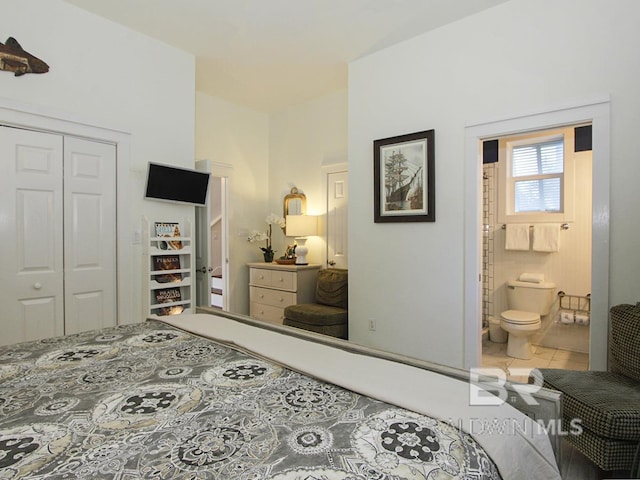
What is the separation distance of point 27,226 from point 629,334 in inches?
150

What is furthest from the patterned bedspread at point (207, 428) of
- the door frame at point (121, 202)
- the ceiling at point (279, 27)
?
the ceiling at point (279, 27)

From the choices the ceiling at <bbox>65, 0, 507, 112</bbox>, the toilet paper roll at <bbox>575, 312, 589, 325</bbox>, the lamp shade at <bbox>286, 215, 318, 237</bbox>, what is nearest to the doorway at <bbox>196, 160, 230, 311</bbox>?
the lamp shade at <bbox>286, 215, 318, 237</bbox>

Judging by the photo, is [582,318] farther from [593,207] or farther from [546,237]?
[593,207]

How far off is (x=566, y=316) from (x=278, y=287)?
3.14 meters

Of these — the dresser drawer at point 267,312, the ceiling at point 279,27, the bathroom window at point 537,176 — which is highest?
the ceiling at point 279,27

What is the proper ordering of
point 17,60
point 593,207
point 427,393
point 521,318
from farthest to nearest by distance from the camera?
point 521,318, point 17,60, point 593,207, point 427,393

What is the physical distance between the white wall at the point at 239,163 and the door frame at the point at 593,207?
2.97m

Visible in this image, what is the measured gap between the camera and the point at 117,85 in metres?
3.03

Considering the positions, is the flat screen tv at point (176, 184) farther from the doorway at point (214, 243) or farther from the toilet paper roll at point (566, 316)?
the toilet paper roll at point (566, 316)

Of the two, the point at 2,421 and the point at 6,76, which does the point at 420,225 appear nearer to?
the point at 2,421

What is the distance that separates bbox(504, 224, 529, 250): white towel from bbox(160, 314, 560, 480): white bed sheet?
337cm

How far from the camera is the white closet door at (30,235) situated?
2514 millimetres

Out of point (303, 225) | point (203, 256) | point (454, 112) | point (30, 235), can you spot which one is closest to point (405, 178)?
point (454, 112)

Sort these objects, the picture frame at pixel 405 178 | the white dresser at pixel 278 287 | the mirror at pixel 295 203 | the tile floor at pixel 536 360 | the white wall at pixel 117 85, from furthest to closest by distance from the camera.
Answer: the mirror at pixel 295 203 < the white dresser at pixel 278 287 < the tile floor at pixel 536 360 < the picture frame at pixel 405 178 < the white wall at pixel 117 85
